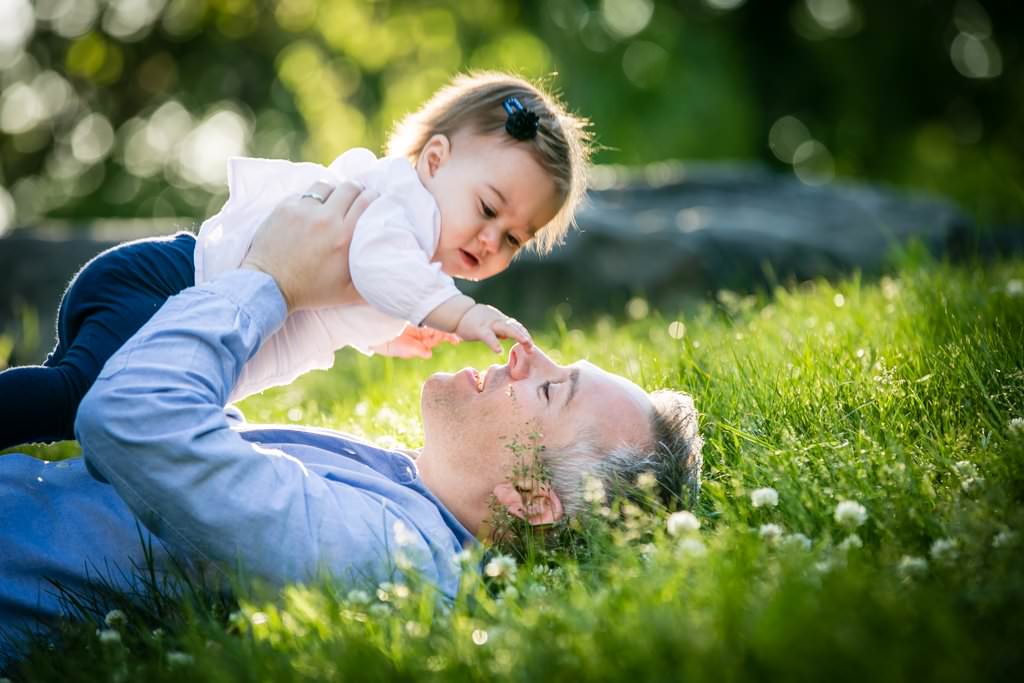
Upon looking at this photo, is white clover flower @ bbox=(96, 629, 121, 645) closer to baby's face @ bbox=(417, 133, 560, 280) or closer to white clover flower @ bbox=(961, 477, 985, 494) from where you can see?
baby's face @ bbox=(417, 133, 560, 280)

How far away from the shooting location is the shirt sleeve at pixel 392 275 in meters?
3.17

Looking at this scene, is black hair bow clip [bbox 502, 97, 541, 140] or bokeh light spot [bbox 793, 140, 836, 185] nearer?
black hair bow clip [bbox 502, 97, 541, 140]

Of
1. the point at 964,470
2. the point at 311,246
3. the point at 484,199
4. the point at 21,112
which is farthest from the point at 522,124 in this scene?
the point at 21,112

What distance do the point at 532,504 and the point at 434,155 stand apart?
5.43 ft

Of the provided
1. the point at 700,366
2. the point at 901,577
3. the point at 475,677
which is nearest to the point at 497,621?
the point at 475,677

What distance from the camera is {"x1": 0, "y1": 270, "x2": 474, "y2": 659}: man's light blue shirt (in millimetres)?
2355

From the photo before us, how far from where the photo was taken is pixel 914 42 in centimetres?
2109

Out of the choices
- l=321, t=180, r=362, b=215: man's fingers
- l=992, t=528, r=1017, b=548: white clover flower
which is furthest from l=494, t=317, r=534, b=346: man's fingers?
l=992, t=528, r=1017, b=548: white clover flower

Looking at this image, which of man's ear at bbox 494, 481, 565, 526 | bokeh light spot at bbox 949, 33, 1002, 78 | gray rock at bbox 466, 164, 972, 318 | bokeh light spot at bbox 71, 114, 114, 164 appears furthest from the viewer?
bokeh light spot at bbox 71, 114, 114, 164

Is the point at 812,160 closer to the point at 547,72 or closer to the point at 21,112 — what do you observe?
the point at 547,72

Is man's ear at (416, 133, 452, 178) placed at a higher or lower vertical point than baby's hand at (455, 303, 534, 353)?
higher

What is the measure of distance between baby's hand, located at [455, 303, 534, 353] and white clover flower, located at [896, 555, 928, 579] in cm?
127

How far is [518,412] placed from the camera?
2945 millimetres

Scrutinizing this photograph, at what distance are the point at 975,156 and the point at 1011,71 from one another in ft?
6.74
